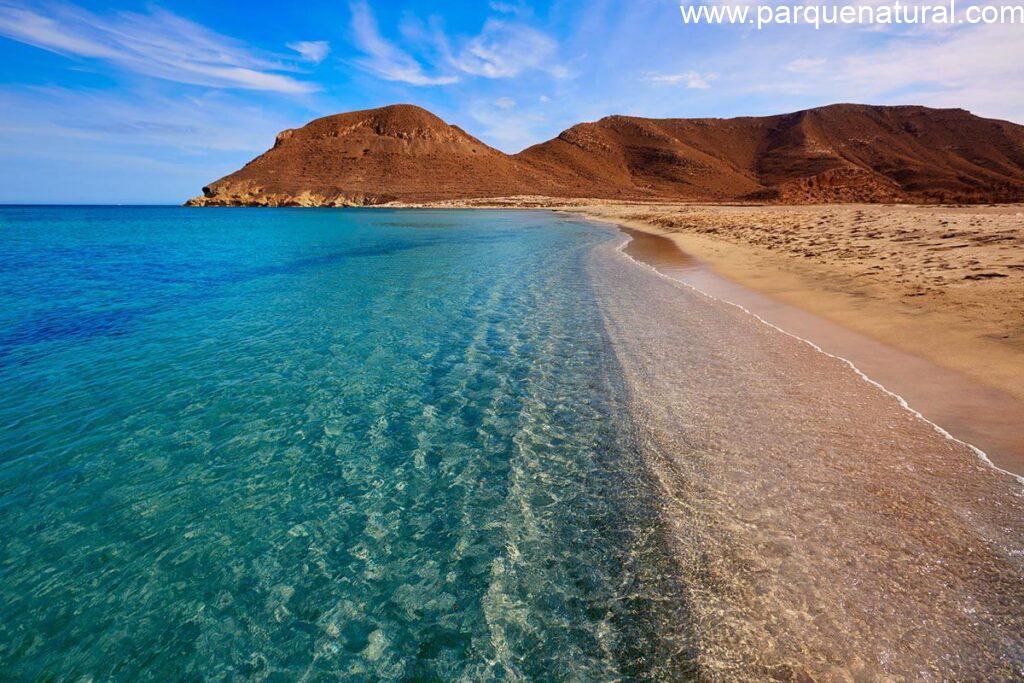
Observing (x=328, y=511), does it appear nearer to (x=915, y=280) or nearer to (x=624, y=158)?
(x=915, y=280)

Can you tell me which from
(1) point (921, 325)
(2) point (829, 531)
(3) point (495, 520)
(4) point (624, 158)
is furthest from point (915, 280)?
(4) point (624, 158)

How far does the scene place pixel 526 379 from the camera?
7242mm

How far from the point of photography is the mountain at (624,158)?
125 meters

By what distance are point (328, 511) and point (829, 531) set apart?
14.5 ft

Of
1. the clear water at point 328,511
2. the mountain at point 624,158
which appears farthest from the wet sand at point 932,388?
the mountain at point 624,158

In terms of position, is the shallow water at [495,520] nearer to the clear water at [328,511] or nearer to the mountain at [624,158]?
the clear water at [328,511]

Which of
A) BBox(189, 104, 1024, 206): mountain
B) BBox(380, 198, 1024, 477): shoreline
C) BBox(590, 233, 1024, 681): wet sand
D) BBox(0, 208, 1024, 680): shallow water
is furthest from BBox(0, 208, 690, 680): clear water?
BBox(189, 104, 1024, 206): mountain

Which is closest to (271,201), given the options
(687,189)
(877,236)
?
(687,189)

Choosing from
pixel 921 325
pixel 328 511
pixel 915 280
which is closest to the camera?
pixel 328 511

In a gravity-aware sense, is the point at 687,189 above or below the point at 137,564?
above

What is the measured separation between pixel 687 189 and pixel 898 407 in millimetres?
145812

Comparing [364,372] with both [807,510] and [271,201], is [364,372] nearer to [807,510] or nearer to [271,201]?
[807,510]

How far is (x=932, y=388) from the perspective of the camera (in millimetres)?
6293

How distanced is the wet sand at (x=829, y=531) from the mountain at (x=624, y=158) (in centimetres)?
12011
